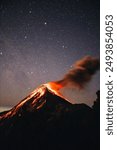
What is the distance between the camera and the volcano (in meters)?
3.35

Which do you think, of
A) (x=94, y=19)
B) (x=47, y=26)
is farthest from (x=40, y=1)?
(x=94, y=19)

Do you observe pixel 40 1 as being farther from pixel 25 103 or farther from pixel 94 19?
pixel 25 103

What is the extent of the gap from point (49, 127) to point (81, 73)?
2.78 feet

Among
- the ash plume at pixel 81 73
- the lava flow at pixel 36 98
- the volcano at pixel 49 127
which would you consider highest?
the ash plume at pixel 81 73

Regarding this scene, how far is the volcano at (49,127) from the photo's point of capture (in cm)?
335

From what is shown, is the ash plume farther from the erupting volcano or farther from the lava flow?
the lava flow

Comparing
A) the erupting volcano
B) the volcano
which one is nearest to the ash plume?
the erupting volcano

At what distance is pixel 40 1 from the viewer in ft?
11.3

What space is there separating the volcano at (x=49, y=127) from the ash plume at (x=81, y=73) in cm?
24

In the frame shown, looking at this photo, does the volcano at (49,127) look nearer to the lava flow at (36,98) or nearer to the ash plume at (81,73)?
the lava flow at (36,98)

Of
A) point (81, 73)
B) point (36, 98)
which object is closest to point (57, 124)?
point (36, 98)

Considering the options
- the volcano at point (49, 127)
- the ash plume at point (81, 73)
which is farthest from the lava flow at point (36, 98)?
the ash plume at point (81, 73)

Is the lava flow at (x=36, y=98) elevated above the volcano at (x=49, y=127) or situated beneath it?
elevated above

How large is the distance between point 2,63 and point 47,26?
76 cm
